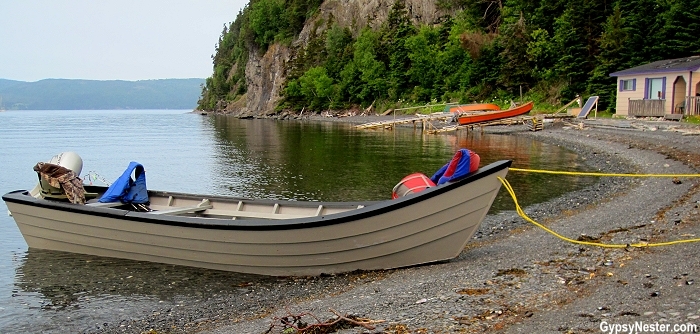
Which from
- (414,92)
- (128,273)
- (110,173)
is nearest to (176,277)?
(128,273)

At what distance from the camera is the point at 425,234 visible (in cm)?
969

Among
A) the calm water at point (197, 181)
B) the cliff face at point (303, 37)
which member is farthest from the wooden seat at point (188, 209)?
the cliff face at point (303, 37)

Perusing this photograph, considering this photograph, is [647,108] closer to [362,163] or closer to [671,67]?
[671,67]

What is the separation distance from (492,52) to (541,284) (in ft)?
185

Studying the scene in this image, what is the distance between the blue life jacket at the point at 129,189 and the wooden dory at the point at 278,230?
0.83ft

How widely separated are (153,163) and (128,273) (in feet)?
76.8

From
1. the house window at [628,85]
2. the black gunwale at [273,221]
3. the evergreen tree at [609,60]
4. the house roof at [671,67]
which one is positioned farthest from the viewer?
the evergreen tree at [609,60]

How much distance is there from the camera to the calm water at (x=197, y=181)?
1026 cm

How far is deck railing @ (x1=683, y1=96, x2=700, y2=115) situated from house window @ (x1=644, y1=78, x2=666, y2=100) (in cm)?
240

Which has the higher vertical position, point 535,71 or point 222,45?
point 222,45

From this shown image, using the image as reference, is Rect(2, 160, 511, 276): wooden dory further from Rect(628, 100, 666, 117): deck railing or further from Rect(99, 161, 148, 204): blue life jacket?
Rect(628, 100, 666, 117): deck railing

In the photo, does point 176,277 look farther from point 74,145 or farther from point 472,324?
point 74,145

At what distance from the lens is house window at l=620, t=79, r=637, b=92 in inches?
1553

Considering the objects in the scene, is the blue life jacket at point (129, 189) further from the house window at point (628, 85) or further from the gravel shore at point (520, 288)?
the house window at point (628, 85)
